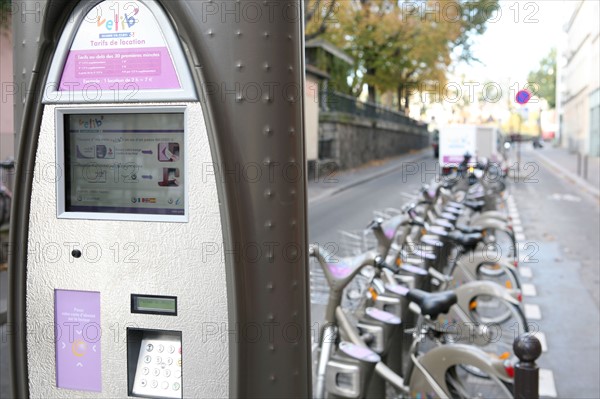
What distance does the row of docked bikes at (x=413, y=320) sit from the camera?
11.3 feet

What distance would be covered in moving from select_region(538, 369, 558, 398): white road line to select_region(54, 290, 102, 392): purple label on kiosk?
329 cm

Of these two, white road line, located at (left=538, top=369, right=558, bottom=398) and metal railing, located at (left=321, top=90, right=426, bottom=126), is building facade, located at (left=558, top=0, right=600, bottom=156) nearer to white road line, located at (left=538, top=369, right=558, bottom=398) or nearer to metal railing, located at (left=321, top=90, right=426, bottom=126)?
white road line, located at (left=538, top=369, right=558, bottom=398)

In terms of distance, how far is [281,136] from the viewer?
1.77 m

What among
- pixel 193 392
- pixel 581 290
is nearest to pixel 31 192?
pixel 193 392

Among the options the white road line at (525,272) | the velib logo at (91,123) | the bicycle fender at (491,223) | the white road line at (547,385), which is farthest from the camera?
the white road line at (525,272)

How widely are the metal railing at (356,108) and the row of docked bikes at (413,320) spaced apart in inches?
713

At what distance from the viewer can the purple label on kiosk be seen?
190cm

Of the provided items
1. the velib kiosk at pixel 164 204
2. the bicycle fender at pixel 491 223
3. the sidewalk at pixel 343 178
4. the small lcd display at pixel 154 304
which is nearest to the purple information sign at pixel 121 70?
the velib kiosk at pixel 164 204

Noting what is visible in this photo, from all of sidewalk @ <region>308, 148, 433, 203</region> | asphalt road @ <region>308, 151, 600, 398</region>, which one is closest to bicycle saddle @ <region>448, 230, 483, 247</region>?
asphalt road @ <region>308, 151, 600, 398</region>

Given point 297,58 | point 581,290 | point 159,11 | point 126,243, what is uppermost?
point 159,11

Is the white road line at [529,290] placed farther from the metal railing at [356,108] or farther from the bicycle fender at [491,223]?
the metal railing at [356,108]

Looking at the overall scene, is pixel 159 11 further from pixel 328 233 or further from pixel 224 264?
pixel 328 233

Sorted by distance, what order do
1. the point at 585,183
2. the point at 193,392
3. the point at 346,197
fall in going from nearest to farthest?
the point at 193,392 < the point at 346,197 < the point at 585,183

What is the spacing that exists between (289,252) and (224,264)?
0.57ft
